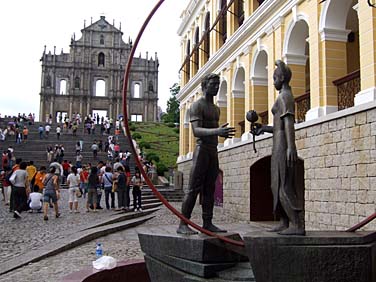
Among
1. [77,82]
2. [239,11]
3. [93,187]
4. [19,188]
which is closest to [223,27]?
[239,11]

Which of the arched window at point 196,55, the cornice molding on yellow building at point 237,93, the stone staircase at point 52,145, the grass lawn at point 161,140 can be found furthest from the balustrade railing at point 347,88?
the grass lawn at point 161,140

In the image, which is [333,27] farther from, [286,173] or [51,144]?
[51,144]

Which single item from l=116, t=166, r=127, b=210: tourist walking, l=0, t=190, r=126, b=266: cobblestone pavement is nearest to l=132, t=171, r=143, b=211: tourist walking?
l=116, t=166, r=127, b=210: tourist walking

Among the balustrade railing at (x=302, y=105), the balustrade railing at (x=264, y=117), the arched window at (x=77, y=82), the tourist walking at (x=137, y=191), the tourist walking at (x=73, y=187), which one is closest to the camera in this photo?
the balustrade railing at (x=302, y=105)

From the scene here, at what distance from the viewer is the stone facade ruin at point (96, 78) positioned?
2793 inches

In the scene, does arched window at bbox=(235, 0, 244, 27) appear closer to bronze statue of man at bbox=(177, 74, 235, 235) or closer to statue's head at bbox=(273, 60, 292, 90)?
bronze statue of man at bbox=(177, 74, 235, 235)

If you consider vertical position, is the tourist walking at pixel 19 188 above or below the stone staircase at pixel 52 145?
below

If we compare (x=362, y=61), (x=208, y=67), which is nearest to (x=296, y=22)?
(x=362, y=61)

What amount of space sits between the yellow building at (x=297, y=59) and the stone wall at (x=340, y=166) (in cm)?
5

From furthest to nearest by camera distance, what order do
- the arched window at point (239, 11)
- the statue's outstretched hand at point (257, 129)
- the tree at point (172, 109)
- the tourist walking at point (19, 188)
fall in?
the tree at point (172, 109), the arched window at point (239, 11), the tourist walking at point (19, 188), the statue's outstretched hand at point (257, 129)

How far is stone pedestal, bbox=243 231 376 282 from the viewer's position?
14.8 ft

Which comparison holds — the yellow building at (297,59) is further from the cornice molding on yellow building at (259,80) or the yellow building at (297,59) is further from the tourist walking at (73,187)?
the tourist walking at (73,187)

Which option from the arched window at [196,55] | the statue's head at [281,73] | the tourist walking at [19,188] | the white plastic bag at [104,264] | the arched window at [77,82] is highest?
the arched window at [77,82]

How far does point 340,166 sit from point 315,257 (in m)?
6.69
